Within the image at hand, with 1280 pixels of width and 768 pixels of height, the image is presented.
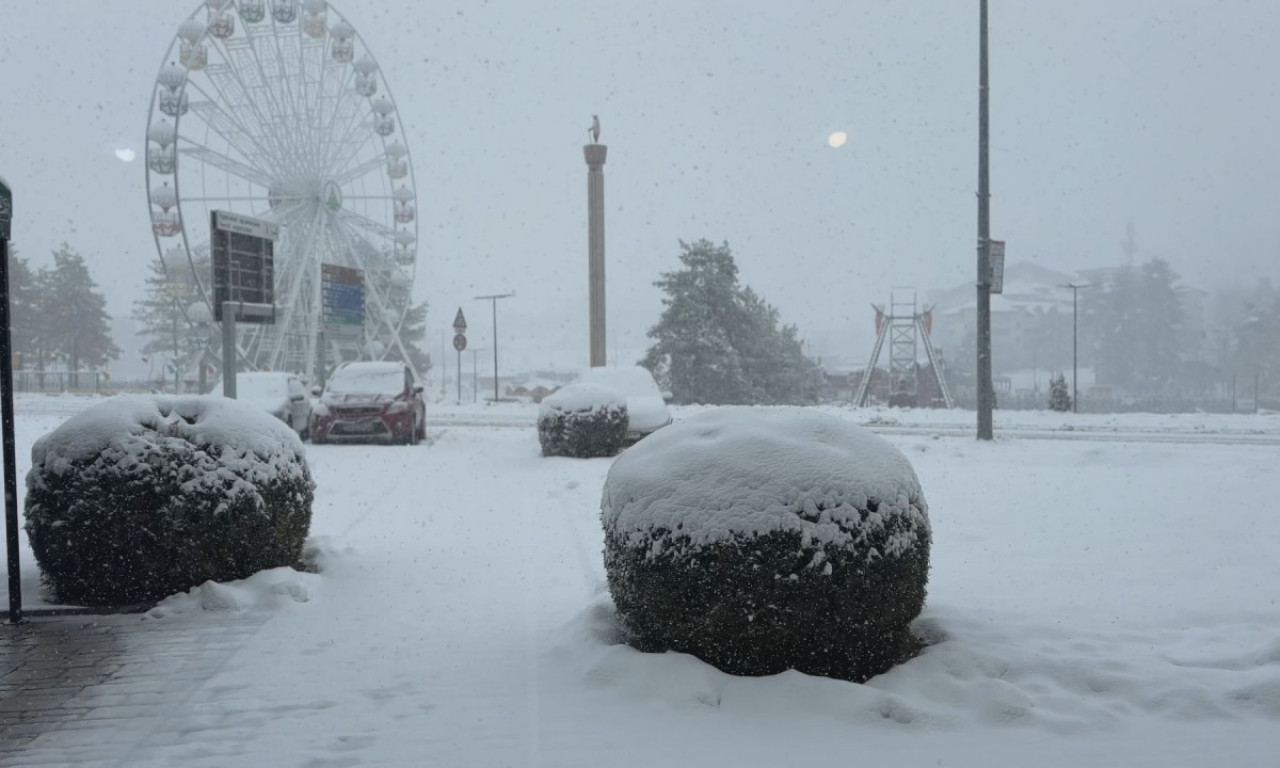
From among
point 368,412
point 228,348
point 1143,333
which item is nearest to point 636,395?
point 368,412

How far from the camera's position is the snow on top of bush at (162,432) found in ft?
17.5

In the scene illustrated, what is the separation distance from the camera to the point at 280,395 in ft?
58.0

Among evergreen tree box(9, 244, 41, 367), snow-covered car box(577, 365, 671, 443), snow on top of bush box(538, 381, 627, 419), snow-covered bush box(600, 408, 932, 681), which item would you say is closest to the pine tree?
snow-covered car box(577, 365, 671, 443)

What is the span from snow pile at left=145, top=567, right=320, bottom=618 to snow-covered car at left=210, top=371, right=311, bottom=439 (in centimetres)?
1190

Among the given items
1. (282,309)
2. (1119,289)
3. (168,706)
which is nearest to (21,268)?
(282,309)

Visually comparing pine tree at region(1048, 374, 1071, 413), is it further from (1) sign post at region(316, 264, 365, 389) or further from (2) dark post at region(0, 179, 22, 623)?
(2) dark post at region(0, 179, 22, 623)

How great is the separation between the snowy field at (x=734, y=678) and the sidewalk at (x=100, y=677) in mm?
133

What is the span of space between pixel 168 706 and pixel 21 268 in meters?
57.5

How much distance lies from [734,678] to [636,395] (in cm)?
1198

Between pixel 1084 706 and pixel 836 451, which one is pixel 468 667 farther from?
pixel 1084 706

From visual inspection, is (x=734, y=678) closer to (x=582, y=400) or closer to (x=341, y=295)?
(x=582, y=400)

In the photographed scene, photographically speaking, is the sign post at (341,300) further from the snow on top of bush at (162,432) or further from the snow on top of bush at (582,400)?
the snow on top of bush at (162,432)

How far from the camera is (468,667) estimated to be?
438 cm

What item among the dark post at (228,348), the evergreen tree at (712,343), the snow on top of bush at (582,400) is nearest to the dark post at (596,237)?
the evergreen tree at (712,343)
